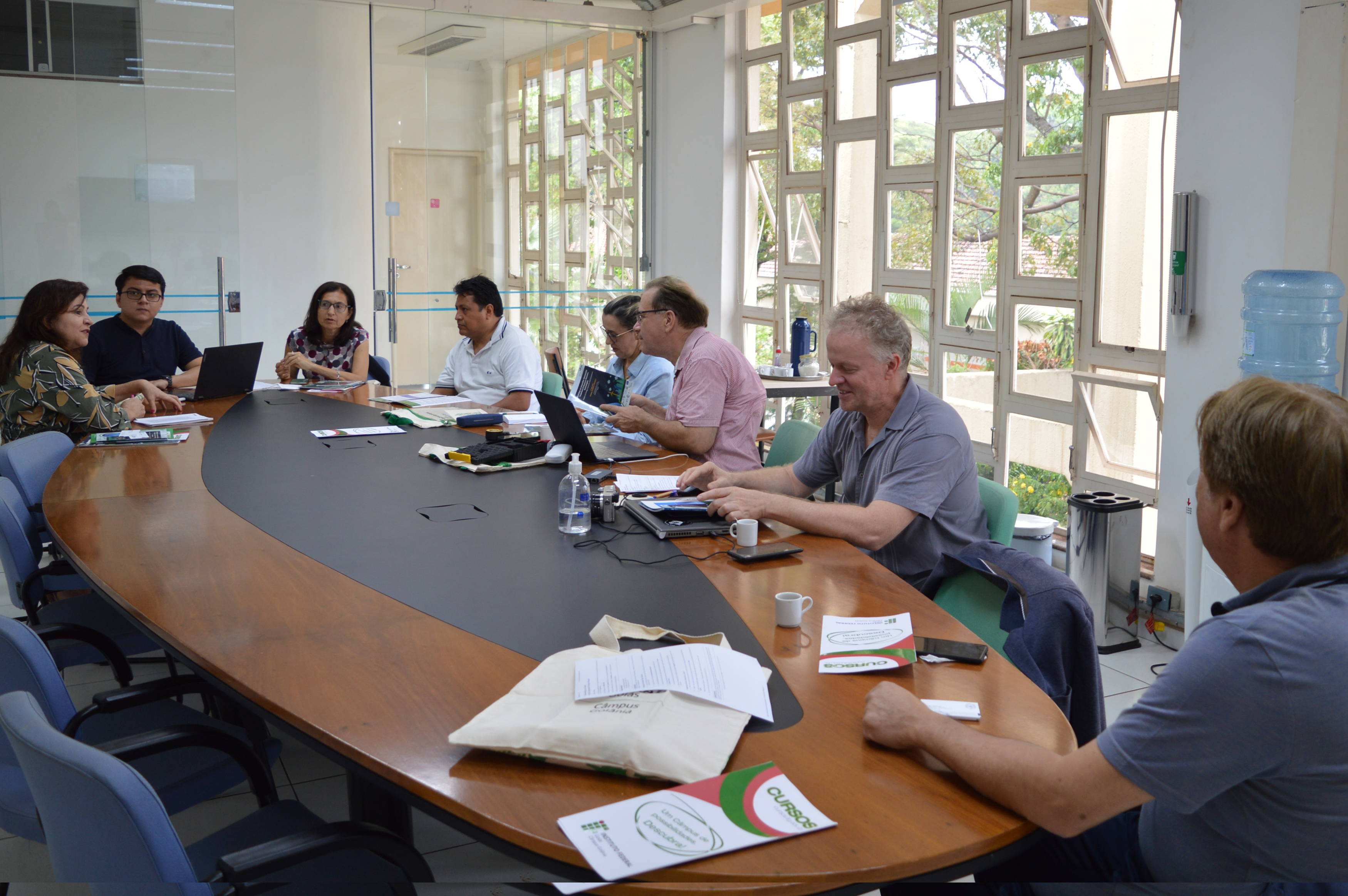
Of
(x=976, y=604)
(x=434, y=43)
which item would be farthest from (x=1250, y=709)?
(x=434, y=43)

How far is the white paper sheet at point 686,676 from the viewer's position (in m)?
1.63

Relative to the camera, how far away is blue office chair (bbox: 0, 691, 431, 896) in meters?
1.33

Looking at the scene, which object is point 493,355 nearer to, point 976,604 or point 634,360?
point 634,360

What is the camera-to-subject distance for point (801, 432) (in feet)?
12.4

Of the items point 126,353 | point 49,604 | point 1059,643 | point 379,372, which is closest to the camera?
A: point 1059,643

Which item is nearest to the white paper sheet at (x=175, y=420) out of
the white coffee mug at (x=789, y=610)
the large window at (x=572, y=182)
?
the white coffee mug at (x=789, y=610)

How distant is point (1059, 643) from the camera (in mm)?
1988

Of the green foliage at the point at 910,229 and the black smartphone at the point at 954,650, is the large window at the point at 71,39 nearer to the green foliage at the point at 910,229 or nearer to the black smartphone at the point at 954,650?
the green foliage at the point at 910,229

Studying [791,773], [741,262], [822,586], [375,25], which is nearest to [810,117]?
[741,262]

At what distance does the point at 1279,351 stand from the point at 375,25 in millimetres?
6580

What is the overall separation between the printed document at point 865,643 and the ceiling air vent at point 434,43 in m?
6.90

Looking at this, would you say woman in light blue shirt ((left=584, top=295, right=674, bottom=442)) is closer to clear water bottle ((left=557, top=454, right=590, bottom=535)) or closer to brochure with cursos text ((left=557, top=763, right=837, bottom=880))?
clear water bottle ((left=557, top=454, right=590, bottom=535))

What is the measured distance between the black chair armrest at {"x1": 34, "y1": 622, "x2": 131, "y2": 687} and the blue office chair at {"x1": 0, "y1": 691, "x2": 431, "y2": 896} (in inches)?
37.1

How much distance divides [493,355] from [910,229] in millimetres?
2536
